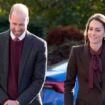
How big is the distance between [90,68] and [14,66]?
0.83 m

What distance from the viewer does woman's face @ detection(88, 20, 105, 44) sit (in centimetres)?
635

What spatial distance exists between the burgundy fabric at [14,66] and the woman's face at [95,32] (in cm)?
78

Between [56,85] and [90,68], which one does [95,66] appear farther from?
[56,85]

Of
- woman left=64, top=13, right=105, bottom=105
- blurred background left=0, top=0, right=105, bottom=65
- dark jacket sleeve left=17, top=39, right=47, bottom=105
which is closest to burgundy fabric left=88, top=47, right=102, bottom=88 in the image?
woman left=64, top=13, right=105, bottom=105

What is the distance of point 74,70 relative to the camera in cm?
646

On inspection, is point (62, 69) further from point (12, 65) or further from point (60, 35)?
point (60, 35)

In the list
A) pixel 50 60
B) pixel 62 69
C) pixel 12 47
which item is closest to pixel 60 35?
pixel 50 60

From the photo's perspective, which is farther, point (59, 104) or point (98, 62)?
point (59, 104)

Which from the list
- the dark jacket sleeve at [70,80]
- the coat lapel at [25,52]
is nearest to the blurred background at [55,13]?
the coat lapel at [25,52]

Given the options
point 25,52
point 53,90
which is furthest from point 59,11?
point 25,52

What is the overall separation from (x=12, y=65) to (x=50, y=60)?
2.06 meters

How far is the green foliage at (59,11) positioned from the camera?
1309 cm

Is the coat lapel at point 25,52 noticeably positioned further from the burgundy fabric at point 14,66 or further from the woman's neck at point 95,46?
the woman's neck at point 95,46

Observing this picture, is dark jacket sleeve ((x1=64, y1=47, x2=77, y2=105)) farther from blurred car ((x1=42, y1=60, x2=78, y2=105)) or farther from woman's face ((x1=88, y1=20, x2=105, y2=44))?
blurred car ((x1=42, y1=60, x2=78, y2=105))
